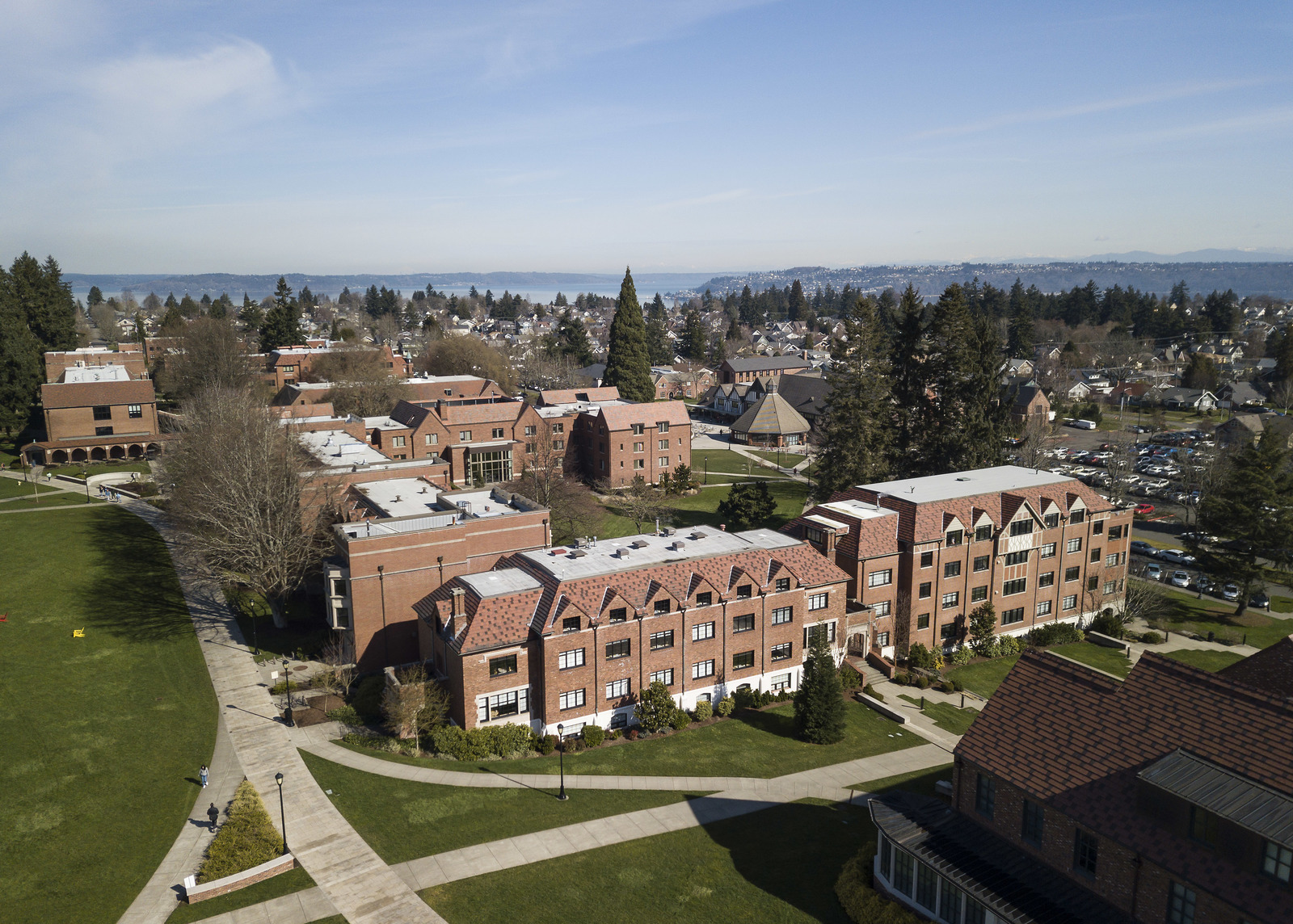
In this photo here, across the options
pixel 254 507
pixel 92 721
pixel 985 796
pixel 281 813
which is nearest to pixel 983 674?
pixel 985 796

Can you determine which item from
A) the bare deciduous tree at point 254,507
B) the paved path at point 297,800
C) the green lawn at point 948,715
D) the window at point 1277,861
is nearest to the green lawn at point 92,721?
the paved path at point 297,800

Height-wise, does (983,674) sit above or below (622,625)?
below

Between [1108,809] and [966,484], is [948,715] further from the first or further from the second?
[1108,809]

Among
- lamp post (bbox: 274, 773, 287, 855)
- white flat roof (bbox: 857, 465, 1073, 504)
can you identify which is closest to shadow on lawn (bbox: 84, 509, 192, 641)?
lamp post (bbox: 274, 773, 287, 855)

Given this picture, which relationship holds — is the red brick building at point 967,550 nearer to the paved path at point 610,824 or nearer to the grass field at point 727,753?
the grass field at point 727,753

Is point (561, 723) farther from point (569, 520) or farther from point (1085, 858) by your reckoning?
point (569, 520)

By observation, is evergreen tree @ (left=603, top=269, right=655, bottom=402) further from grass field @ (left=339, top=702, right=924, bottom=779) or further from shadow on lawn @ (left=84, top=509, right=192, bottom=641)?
grass field @ (left=339, top=702, right=924, bottom=779)
